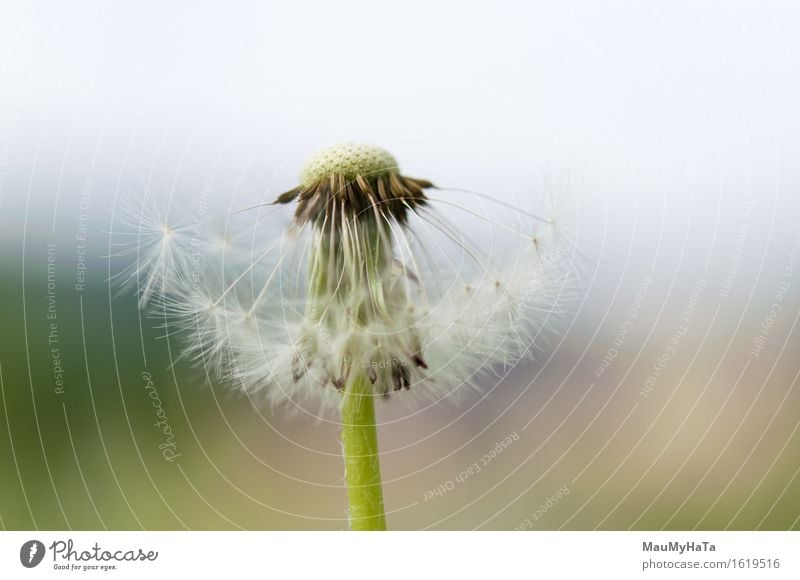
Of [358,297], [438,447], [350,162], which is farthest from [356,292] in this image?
[438,447]
